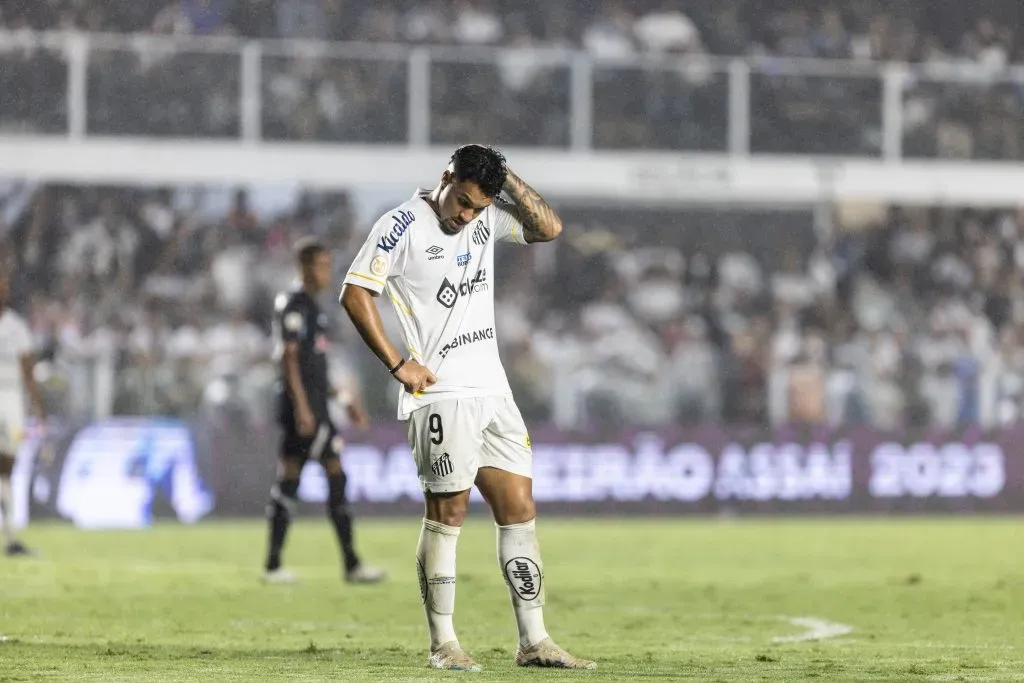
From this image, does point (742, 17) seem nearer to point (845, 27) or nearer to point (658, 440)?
point (845, 27)

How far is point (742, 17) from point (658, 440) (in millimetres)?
8144

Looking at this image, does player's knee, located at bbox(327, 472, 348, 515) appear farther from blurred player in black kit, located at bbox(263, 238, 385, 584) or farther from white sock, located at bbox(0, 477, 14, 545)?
white sock, located at bbox(0, 477, 14, 545)

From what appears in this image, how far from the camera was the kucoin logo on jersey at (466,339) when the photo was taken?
7.45 metres

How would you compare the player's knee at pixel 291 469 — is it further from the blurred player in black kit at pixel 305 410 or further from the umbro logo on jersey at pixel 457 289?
the umbro logo on jersey at pixel 457 289

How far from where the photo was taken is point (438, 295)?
24.5 feet

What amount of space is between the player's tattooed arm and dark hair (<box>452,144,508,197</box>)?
0.68 ft

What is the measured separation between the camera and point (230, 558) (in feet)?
49.8

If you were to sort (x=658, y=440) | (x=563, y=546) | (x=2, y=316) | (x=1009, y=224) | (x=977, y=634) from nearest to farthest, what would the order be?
(x=977, y=634), (x=2, y=316), (x=563, y=546), (x=658, y=440), (x=1009, y=224)

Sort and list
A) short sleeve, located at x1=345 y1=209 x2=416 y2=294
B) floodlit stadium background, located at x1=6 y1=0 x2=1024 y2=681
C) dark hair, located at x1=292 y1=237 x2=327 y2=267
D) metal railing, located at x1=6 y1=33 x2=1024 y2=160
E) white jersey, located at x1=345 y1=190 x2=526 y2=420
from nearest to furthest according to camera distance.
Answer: short sleeve, located at x1=345 y1=209 x2=416 y2=294 → white jersey, located at x1=345 y1=190 x2=526 y2=420 → dark hair, located at x1=292 y1=237 x2=327 y2=267 → floodlit stadium background, located at x1=6 y1=0 x2=1024 y2=681 → metal railing, located at x1=6 y1=33 x2=1024 y2=160

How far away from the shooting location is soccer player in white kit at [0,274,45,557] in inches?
581

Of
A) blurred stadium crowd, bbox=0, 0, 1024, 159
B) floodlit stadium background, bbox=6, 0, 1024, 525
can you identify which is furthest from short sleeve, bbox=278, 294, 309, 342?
blurred stadium crowd, bbox=0, 0, 1024, 159

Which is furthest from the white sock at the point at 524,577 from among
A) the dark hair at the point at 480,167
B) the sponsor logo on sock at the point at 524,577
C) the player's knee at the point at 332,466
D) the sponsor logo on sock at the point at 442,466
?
the player's knee at the point at 332,466

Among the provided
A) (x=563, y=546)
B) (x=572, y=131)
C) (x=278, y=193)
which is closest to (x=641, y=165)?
→ (x=572, y=131)

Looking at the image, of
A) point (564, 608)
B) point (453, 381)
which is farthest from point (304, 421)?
point (453, 381)
